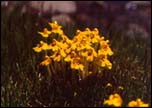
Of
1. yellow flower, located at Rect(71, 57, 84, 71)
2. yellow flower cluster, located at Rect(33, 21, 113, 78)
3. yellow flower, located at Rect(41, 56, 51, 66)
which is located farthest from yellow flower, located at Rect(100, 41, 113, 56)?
yellow flower, located at Rect(41, 56, 51, 66)

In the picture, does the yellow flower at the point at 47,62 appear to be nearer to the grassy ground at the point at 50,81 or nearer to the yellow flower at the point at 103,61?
the grassy ground at the point at 50,81

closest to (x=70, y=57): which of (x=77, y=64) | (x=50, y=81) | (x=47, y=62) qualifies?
(x=77, y=64)

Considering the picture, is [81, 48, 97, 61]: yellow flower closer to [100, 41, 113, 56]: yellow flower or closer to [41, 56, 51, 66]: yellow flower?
[100, 41, 113, 56]: yellow flower

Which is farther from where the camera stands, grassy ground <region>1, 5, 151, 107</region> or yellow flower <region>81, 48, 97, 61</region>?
grassy ground <region>1, 5, 151, 107</region>

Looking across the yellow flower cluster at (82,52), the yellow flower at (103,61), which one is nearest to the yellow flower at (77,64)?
the yellow flower cluster at (82,52)

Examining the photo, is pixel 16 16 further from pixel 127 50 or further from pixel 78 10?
pixel 78 10

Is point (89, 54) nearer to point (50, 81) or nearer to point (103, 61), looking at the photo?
point (103, 61)
